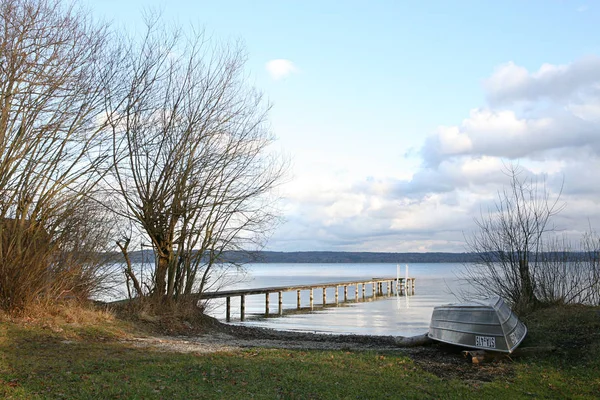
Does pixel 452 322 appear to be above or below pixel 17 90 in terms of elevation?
below

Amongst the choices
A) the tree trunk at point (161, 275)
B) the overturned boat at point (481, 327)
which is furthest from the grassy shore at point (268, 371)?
the tree trunk at point (161, 275)

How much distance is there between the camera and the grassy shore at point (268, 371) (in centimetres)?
803

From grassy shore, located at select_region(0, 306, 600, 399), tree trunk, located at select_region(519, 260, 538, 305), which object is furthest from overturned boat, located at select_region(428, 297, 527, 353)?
tree trunk, located at select_region(519, 260, 538, 305)

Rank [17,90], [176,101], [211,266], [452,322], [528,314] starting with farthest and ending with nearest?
[211,266]
[176,101]
[528,314]
[452,322]
[17,90]

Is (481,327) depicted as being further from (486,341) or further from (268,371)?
(268,371)

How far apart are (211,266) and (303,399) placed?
41.1ft

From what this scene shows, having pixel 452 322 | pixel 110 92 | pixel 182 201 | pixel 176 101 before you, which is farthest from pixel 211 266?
pixel 452 322

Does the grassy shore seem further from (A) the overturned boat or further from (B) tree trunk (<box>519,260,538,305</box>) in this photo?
(B) tree trunk (<box>519,260,538,305</box>)

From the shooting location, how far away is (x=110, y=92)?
15758mm

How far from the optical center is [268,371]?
943cm

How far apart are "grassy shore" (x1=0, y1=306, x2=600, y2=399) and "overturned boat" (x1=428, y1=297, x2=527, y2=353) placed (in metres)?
0.46

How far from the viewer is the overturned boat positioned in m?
12.8

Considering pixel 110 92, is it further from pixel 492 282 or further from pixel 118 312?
pixel 492 282

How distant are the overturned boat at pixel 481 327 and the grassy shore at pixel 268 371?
0.46 meters
